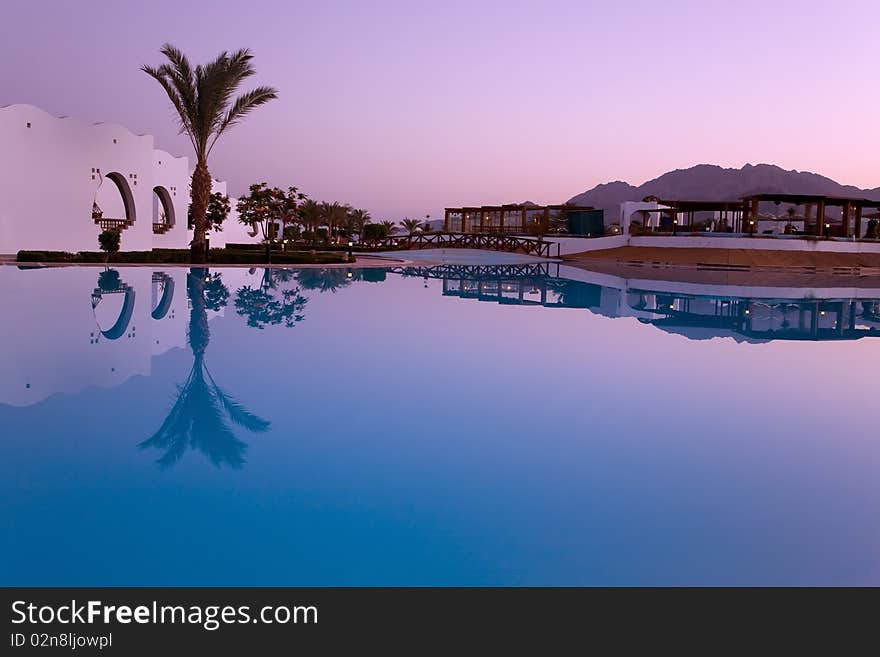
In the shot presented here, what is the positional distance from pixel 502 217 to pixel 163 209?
93.6ft

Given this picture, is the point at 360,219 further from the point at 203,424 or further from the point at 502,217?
the point at 203,424

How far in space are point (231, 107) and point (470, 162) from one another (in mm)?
40168

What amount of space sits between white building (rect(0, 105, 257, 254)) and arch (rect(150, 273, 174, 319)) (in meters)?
8.53

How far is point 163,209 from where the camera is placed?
4016 centimetres

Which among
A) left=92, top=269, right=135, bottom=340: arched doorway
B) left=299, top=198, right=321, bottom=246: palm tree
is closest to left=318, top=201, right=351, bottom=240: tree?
left=299, top=198, right=321, bottom=246: palm tree

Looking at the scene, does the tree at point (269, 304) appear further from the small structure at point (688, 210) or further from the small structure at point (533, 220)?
the small structure at point (533, 220)

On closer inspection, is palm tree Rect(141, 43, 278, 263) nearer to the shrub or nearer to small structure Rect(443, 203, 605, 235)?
the shrub

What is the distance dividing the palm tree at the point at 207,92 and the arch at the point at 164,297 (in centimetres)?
668

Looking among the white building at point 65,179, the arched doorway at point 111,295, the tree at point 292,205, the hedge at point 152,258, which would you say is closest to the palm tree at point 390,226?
the tree at point 292,205

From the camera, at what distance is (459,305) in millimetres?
18609

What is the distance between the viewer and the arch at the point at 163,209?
129 feet

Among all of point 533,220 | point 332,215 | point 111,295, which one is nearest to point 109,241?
point 111,295

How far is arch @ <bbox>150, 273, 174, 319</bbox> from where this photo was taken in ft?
47.5
